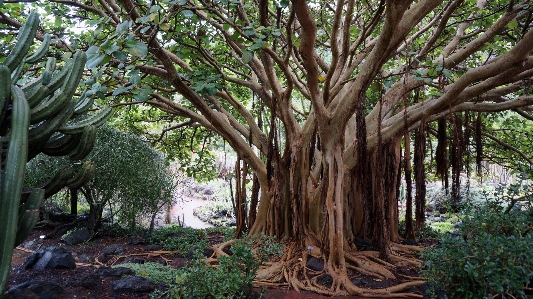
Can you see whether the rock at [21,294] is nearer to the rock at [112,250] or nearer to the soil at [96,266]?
the soil at [96,266]

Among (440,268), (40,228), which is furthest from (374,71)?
(40,228)

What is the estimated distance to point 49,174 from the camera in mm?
7871

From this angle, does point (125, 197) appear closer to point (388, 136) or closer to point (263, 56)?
point (263, 56)

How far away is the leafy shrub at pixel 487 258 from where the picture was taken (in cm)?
281

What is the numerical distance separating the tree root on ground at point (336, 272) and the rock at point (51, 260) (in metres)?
1.92

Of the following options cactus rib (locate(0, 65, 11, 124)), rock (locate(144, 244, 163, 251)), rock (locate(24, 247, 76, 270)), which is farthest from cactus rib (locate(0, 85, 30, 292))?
rock (locate(144, 244, 163, 251))

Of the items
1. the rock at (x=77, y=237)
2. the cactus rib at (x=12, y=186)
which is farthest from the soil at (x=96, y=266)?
Result: the cactus rib at (x=12, y=186)

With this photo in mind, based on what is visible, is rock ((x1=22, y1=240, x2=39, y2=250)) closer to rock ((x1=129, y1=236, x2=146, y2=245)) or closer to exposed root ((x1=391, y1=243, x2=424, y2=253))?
rock ((x1=129, y1=236, x2=146, y2=245))

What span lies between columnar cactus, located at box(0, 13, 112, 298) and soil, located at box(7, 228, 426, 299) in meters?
1.15

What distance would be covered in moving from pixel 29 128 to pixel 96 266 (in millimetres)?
3170

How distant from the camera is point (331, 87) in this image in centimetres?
613

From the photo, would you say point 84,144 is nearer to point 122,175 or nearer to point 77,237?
point 122,175

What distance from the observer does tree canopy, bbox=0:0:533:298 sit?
4.35 meters

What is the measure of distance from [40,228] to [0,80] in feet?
24.0
